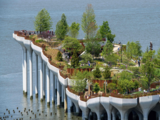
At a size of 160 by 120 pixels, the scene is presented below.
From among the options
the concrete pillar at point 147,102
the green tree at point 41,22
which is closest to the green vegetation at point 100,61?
the green tree at point 41,22

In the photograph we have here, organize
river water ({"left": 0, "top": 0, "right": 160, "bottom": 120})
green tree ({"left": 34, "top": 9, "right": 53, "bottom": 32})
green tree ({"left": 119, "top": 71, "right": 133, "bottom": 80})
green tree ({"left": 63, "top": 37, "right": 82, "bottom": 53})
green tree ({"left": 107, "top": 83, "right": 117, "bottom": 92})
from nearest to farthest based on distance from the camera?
green tree ({"left": 107, "top": 83, "right": 117, "bottom": 92}), green tree ({"left": 119, "top": 71, "right": 133, "bottom": 80}), river water ({"left": 0, "top": 0, "right": 160, "bottom": 120}), green tree ({"left": 63, "top": 37, "right": 82, "bottom": 53}), green tree ({"left": 34, "top": 9, "right": 53, "bottom": 32})

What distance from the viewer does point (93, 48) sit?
3167 inches

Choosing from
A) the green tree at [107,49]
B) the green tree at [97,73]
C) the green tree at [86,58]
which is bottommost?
the green tree at [97,73]

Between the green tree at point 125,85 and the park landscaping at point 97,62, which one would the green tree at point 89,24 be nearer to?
the park landscaping at point 97,62

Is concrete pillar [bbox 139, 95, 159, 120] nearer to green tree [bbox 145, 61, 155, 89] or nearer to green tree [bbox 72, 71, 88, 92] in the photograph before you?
green tree [bbox 145, 61, 155, 89]

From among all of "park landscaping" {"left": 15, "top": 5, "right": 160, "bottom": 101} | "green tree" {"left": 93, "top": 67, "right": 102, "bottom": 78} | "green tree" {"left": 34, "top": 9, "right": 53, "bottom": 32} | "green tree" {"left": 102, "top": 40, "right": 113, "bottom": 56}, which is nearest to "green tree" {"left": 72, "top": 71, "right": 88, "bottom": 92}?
"park landscaping" {"left": 15, "top": 5, "right": 160, "bottom": 101}

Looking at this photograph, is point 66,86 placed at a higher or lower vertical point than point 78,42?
lower

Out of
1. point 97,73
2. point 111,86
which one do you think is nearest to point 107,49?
point 97,73

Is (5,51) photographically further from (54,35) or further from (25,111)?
(25,111)

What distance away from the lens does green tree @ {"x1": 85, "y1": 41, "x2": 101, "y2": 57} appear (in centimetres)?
8020

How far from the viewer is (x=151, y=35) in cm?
14362

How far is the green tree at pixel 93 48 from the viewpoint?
263 feet

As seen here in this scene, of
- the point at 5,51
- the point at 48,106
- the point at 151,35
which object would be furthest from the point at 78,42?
the point at 151,35

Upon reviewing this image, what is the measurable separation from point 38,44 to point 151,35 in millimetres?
69531
